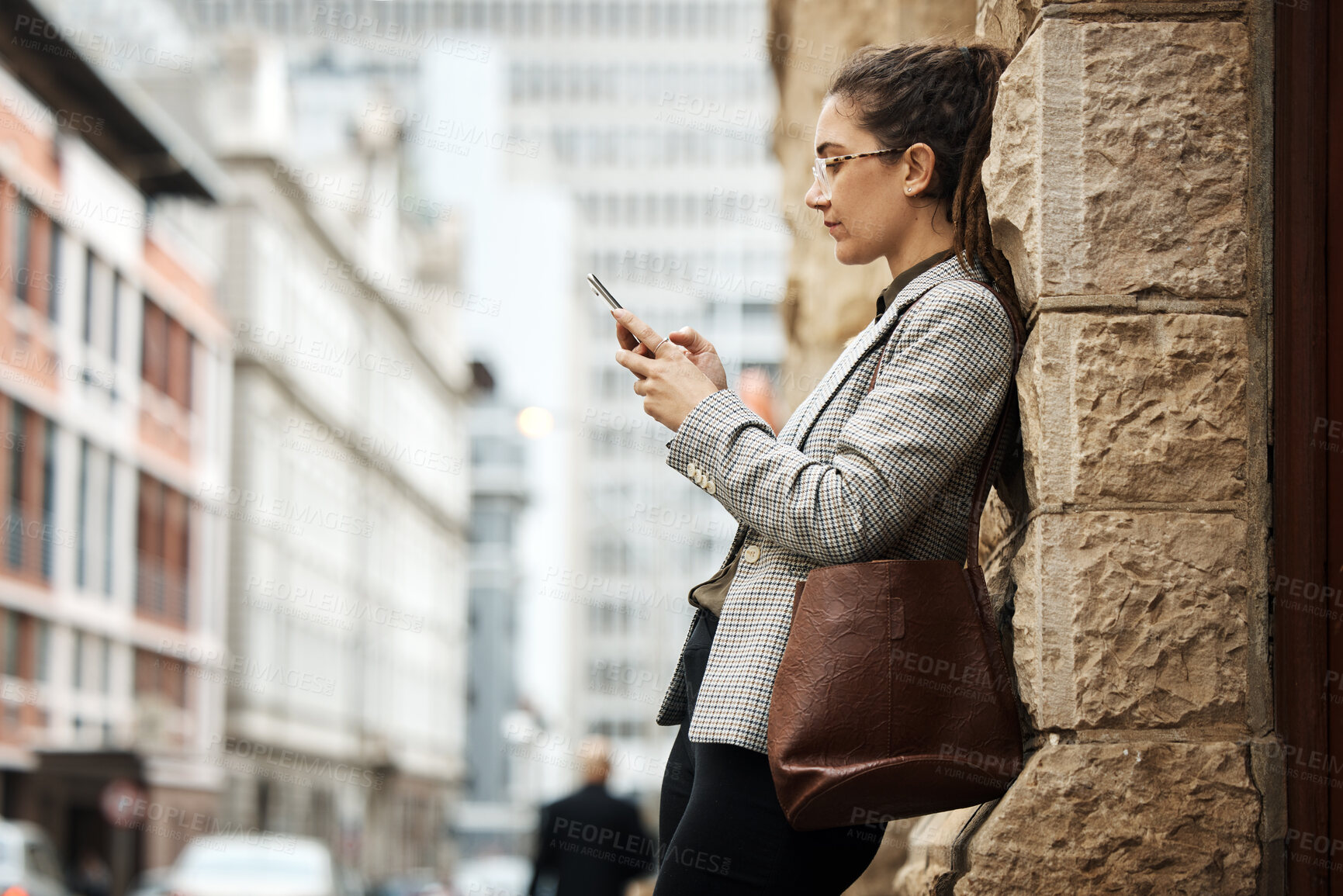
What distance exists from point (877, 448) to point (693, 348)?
0.51 metres

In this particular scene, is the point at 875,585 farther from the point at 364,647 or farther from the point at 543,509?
the point at 543,509

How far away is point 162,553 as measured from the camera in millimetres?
34281

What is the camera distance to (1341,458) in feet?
8.25

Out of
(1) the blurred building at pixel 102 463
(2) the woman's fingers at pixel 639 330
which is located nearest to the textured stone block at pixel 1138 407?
(2) the woman's fingers at pixel 639 330

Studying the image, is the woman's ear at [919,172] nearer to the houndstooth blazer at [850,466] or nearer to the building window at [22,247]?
the houndstooth blazer at [850,466]

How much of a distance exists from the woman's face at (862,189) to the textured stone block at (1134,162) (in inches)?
7.2

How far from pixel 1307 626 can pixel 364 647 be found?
4908cm

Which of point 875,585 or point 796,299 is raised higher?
point 796,299

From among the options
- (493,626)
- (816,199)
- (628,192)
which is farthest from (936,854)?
(628,192)

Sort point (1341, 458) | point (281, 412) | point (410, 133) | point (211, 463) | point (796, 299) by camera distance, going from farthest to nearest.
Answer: point (410, 133) < point (281, 412) < point (211, 463) < point (796, 299) < point (1341, 458)

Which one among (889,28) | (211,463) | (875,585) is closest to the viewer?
(875,585)

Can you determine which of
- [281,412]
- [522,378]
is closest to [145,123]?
[281,412]

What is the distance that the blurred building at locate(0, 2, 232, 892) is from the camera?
27.0 m

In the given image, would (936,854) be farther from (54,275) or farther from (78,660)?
(78,660)
